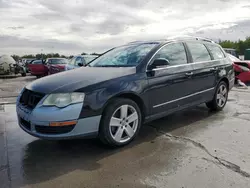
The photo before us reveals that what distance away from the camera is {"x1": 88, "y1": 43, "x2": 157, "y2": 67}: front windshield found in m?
4.07

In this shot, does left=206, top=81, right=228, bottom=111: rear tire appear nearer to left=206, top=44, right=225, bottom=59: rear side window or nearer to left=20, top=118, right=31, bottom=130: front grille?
left=206, top=44, right=225, bottom=59: rear side window

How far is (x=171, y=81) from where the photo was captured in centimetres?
420

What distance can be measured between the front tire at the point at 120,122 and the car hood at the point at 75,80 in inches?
15.6

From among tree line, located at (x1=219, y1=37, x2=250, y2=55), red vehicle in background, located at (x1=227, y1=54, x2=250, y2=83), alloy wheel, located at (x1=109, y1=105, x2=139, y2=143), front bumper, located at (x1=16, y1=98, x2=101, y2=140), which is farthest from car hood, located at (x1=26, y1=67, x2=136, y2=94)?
tree line, located at (x1=219, y1=37, x2=250, y2=55)

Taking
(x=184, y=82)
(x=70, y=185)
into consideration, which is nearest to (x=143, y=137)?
(x=184, y=82)

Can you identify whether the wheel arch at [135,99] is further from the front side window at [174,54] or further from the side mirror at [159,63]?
the front side window at [174,54]

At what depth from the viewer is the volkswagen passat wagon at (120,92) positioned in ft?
10.5

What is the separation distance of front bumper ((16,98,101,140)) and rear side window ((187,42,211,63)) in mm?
2489

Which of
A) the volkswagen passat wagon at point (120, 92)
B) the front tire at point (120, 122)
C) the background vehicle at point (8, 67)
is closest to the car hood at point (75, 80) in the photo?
the volkswagen passat wagon at point (120, 92)

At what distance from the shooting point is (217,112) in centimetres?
556

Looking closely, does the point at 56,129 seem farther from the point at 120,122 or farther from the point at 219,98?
the point at 219,98

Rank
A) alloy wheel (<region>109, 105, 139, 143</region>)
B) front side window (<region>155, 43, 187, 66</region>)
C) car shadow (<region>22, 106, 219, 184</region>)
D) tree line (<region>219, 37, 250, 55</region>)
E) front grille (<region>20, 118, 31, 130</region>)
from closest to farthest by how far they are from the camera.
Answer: car shadow (<region>22, 106, 219, 184</region>) < front grille (<region>20, 118, 31, 130</region>) < alloy wheel (<region>109, 105, 139, 143</region>) < front side window (<region>155, 43, 187, 66</region>) < tree line (<region>219, 37, 250, 55</region>)

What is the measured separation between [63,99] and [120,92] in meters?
0.79

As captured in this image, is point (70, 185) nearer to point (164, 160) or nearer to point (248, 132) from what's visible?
point (164, 160)
